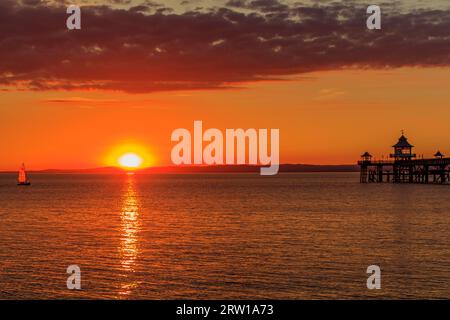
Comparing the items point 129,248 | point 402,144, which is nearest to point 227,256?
point 129,248

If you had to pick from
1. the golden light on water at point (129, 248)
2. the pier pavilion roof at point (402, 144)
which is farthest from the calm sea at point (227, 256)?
the pier pavilion roof at point (402, 144)

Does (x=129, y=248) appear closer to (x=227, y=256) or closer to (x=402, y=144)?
(x=227, y=256)

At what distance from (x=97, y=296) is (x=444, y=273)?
1831 centimetres

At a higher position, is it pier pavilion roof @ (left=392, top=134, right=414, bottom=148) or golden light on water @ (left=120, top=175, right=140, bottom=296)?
pier pavilion roof @ (left=392, top=134, right=414, bottom=148)

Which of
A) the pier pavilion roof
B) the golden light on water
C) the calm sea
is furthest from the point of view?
the pier pavilion roof

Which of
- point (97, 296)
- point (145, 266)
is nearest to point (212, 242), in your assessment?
point (145, 266)

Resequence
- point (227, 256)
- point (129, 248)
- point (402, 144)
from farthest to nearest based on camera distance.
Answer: point (402, 144) → point (129, 248) → point (227, 256)

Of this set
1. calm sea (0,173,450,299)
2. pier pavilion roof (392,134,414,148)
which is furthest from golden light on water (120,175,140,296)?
pier pavilion roof (392,134,414,148)

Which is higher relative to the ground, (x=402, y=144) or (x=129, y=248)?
(x=402, y=144)

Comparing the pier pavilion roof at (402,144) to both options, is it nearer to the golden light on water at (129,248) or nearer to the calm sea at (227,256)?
the calm sea at (227,256)

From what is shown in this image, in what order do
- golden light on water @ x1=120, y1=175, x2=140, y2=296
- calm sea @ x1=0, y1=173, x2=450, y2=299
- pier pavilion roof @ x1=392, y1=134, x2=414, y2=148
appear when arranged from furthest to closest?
1. pier pavilion roof @ x1=392, y1=134, x2=414, y2=148
2. golden light on water @ x1=120, y1=175, x2=140, y2=296
3. calm sea @ x1=0, y1=173, x2=450, y2=299

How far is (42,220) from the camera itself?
68438 millimetres

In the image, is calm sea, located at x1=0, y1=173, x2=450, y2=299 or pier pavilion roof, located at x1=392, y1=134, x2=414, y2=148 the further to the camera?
pier pavilion roof, located at x1=392, y1=134, x2=414, y2=148

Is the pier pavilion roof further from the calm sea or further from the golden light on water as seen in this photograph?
the golden light on water
